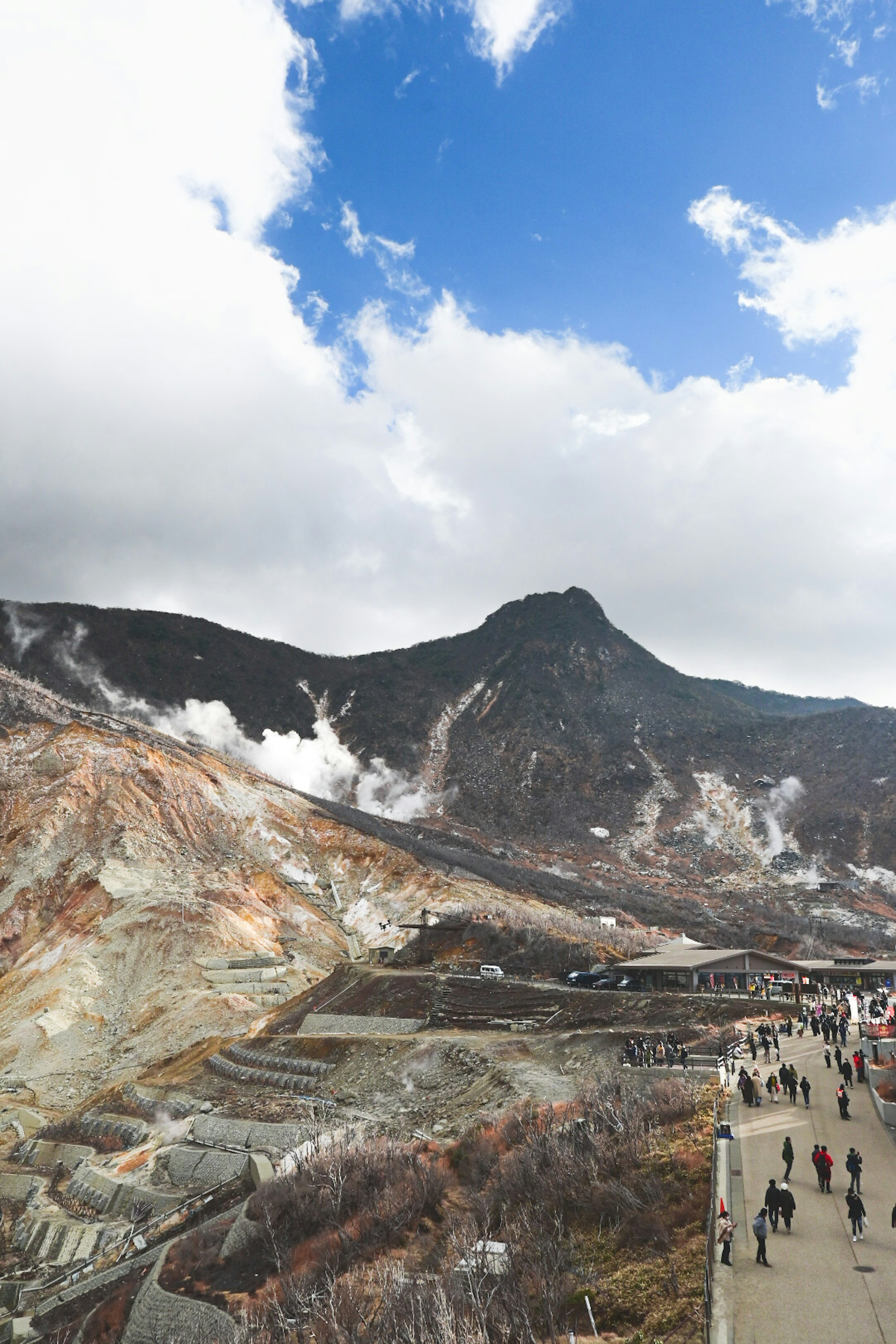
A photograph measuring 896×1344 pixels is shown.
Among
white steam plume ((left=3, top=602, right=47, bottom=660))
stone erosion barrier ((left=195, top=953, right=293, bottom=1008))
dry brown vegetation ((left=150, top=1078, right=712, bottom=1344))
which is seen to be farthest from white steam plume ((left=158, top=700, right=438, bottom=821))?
dry brown vegetation ((left=150, top=1078, right=712, bottom=1344))

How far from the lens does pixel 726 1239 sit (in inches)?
574

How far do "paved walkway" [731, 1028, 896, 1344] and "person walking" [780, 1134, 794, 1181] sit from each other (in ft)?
0.86

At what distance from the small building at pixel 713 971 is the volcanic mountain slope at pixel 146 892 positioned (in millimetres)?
23159

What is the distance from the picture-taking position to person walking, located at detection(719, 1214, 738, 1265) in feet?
47.6

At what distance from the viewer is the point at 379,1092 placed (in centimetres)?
3688

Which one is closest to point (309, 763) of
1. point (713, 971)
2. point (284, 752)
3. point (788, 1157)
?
point (284, 752)

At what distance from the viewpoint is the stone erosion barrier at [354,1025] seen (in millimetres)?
45219

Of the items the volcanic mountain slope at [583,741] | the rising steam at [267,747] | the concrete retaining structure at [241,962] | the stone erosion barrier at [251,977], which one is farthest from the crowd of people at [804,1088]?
the rising steam at [267,747]

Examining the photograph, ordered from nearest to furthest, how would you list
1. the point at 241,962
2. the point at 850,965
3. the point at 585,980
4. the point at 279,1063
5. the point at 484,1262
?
1. the point at 484,1262
2. the point at 279,1063
3. the point at 585,980
4. the point at 850,965
5. the point at 241,962

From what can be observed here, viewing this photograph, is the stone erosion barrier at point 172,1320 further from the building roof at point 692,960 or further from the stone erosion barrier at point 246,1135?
the building roof at point 692,960

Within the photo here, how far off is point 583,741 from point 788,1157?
152588mm

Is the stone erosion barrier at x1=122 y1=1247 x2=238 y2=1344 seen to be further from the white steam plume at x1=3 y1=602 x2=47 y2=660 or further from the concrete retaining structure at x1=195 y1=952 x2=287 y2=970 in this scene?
the white steam plume at x1=3 y1=602 x2=47 y2=660

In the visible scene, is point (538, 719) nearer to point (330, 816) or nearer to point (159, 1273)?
point (330, 816)

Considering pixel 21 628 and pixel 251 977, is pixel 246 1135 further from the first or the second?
pixel 21 628
